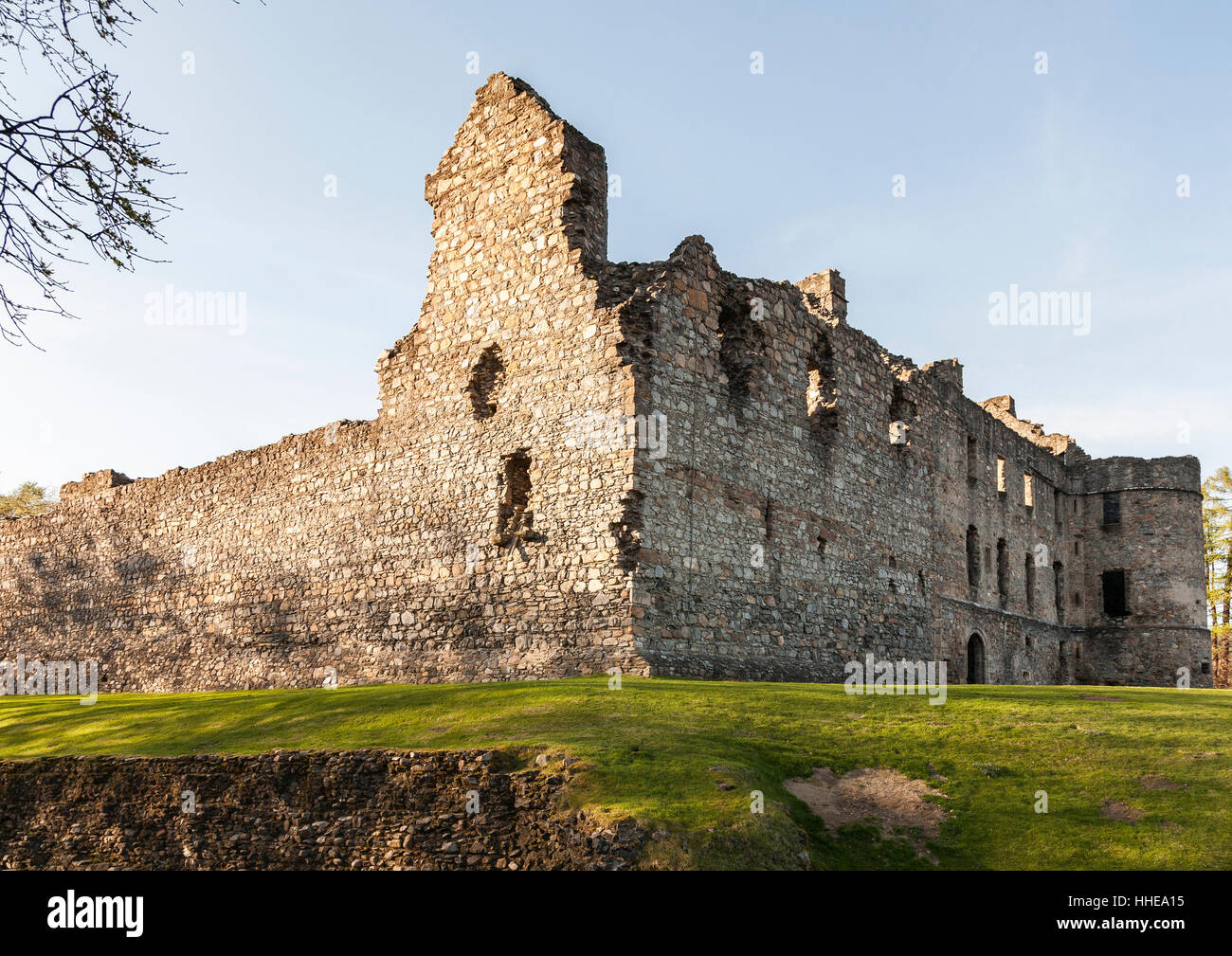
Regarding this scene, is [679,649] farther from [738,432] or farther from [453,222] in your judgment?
[453,222]

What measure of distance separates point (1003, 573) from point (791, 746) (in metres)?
22.0

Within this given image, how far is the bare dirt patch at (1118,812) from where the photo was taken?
9.80 meters

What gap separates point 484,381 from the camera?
1966 cm

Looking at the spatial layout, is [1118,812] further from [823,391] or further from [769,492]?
[823,391]

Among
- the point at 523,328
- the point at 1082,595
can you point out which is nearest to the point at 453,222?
the point at 523,328

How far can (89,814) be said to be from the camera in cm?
1255

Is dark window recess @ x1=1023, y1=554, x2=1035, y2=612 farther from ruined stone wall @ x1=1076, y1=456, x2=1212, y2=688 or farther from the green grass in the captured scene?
the green grass

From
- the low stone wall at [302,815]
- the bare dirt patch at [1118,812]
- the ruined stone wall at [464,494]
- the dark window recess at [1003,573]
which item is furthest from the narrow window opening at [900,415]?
the low stone wall at [302,815]

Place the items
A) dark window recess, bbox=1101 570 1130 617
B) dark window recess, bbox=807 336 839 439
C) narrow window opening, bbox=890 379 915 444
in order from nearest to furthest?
dark window recess, bbox=807 336 839 439 < narrow window opening, bbox=890 379 915 444 < dark window recess, bbox=1101 570 1130 617

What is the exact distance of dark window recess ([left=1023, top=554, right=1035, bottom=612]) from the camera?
3384 cm

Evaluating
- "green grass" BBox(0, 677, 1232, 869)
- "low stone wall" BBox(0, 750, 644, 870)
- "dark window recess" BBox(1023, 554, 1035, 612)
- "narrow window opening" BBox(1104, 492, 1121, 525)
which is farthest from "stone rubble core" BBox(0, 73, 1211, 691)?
"narrow window opening" BBox(1104, 492, 1121, 525)

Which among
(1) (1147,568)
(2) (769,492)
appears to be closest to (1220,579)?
(1) (1147,568)

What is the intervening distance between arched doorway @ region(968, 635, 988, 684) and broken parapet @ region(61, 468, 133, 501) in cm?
2298
